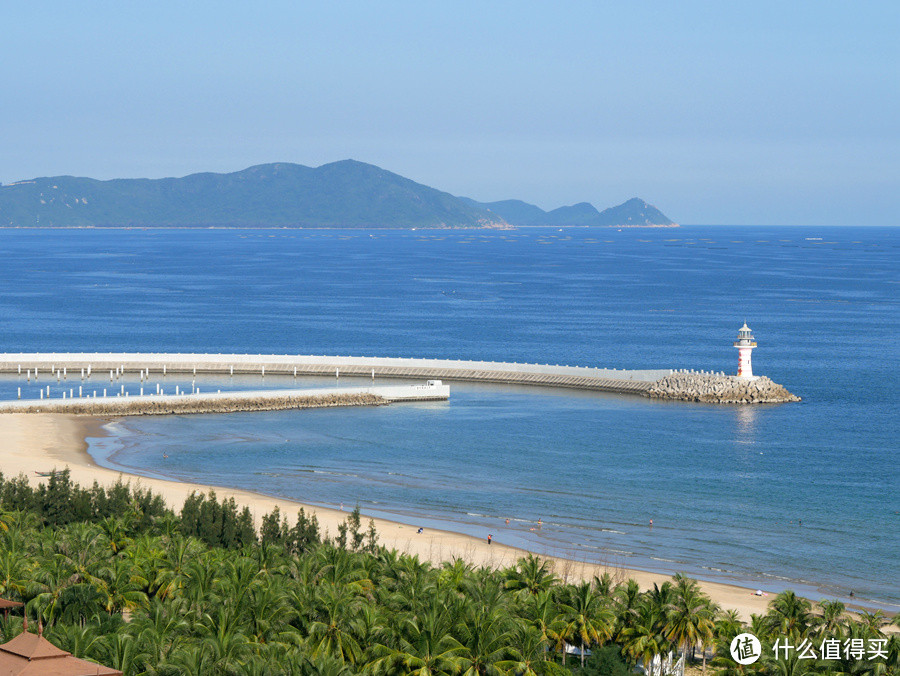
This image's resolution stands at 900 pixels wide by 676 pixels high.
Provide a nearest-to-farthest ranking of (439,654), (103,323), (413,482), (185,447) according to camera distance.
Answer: (439,654), (413,482), (185,447), (103,323)

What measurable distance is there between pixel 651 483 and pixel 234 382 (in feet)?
132

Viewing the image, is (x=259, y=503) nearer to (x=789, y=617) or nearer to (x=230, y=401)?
(x=230, y=401)

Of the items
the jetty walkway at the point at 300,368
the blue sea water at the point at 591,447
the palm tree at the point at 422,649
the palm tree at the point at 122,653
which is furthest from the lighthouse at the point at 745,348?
the palm tree at the point at 122,653

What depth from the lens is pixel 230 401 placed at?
81.0 m

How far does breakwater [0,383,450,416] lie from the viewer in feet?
255

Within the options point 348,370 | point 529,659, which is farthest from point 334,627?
point 348,370

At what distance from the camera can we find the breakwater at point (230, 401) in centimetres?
7762

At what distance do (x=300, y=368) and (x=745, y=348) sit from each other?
34.2m

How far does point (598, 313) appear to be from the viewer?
158m

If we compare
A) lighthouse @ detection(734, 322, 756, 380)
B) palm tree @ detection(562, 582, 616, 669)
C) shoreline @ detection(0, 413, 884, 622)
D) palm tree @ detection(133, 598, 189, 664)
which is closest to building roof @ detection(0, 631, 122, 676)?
palm tree @ detection(133, 598, 189, 664)

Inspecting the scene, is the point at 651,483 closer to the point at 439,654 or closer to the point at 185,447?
the point at 185,447

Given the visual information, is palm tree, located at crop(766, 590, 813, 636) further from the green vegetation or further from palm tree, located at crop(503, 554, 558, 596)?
palm tree, located at crop(503, 554, 558, 596)

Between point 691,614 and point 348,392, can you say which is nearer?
point 691,614

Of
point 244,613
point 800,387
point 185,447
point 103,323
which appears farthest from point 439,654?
point 103,323
